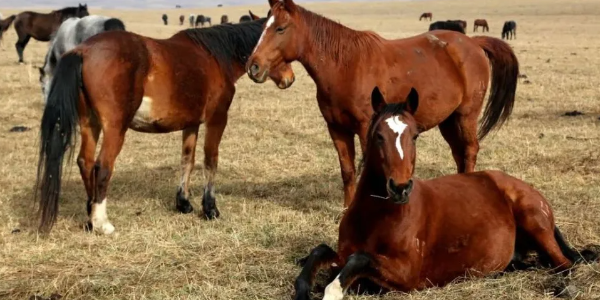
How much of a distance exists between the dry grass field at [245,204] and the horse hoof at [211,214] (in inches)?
4.9

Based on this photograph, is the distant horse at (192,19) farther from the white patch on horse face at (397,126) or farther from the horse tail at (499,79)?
the white patch on horse face at (397,126)

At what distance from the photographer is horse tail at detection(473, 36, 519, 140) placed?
23.6 ft

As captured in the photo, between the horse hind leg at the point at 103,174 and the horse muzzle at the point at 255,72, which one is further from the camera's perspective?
the horse muzzle at the point at 255,72

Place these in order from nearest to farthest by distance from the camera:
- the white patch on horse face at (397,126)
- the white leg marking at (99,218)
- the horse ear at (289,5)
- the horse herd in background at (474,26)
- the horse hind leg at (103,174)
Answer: the white patch on horse face at (397,126), the horse hind leg at (103,174), the white leg marking at (99,218), the horse ear at (289,5), the horse herd in background at (474,26)

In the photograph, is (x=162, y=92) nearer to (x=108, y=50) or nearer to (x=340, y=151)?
(x=108, y=50)

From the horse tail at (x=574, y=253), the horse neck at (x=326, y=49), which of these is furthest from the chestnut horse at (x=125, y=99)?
the horse tail at (x=574, y=253)

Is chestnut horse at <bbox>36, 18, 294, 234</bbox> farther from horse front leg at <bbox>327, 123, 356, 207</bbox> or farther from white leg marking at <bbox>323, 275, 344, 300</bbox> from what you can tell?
white leg marking at <bbox>323, 275, 344, 300</bbox>

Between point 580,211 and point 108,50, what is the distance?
481cm

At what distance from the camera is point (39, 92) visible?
15156mm

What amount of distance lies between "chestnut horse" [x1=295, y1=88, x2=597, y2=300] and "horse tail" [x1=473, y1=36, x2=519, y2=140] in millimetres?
2913

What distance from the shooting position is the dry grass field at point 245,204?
4.28m

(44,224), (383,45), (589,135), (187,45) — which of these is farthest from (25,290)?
(589,135)

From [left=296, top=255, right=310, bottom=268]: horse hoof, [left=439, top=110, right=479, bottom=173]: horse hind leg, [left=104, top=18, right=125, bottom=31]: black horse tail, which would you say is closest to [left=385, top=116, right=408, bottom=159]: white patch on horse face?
[left=296, top=255, right=310, bottom=268]: horse hoof

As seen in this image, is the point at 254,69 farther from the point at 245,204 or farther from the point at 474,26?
the point at 474,26
